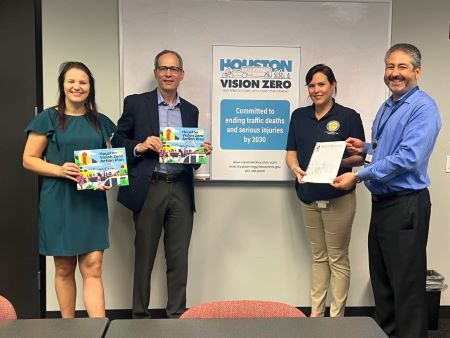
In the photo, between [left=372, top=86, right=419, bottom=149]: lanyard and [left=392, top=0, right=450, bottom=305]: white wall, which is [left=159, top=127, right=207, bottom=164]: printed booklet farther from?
[left=392, top=0, right=450, bottom=305]: white wall

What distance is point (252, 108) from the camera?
315cm

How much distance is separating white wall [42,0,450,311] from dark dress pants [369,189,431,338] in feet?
2.99

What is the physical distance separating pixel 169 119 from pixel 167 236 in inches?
30.2

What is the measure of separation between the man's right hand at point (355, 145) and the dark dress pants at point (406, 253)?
390 millimetres

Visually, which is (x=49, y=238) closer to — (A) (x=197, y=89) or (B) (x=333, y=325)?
(A) (x=197, y=89)

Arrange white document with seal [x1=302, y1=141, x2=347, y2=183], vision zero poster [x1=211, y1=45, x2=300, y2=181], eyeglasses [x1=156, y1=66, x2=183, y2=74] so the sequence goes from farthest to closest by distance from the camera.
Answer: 1. vision zero poster [x1=211, y1=45, x2=300, y2=181]
2. eyeglasses [x1=156, y1=66, x2=183, y2=74]
3. white document with seal [x1=302, y1=141, x2=347, y2=183]

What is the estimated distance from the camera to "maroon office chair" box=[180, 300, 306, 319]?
1.47 metres

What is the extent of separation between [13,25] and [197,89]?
1304 millimetres

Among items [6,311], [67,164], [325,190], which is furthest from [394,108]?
[6,311]

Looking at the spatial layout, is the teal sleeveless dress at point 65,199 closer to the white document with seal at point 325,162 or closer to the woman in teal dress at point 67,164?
the woman in teal dress at point 67,164

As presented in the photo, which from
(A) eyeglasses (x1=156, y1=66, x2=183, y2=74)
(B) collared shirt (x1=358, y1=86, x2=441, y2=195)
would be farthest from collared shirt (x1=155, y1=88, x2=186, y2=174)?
(B) collared shirt (x1=358, y1=86, x2=441, y2=195)

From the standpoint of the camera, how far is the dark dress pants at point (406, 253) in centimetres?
231

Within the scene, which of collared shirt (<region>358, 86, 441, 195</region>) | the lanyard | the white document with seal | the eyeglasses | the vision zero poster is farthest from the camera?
the vision zero poster

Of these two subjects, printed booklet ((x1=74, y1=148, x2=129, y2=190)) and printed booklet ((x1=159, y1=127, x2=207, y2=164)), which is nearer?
printed booklet ((x1=74, y1=148, x2=129, y2=190))
